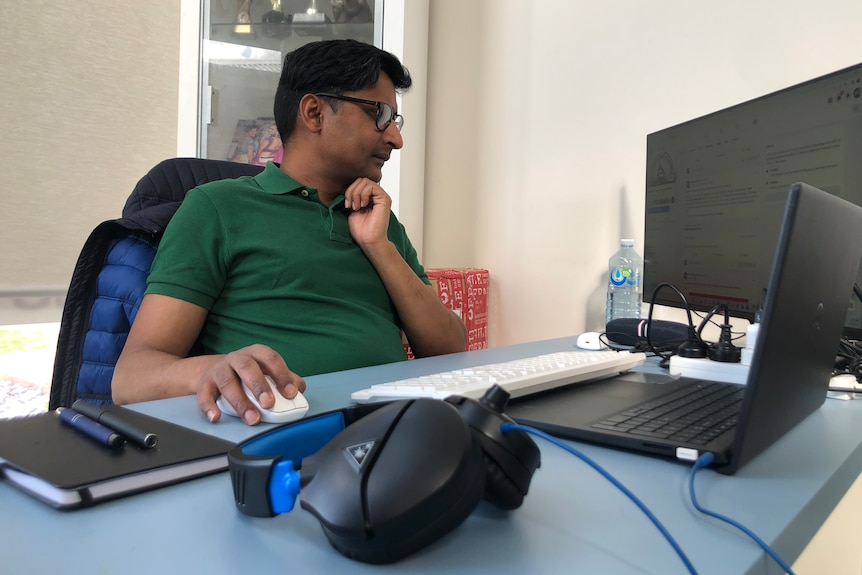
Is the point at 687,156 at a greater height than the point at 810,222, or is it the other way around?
the point at 687,156

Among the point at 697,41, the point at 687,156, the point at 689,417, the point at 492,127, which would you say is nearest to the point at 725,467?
the point at 689,417

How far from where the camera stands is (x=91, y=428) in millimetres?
508

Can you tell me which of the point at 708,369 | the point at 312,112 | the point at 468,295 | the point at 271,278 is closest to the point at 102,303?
the point at 271,278

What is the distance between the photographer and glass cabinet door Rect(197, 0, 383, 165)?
212 centimetres

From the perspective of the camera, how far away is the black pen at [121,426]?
19.0 inches

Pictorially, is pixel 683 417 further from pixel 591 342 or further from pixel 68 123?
pixel 68 123

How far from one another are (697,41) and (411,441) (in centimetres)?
161

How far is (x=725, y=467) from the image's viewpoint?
490 mm

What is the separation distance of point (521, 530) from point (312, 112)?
3.83 ft

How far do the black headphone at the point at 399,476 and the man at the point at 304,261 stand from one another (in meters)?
0.48

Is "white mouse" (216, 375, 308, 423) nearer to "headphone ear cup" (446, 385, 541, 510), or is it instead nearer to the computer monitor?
"headphone ear cup" (446, 385, 541, 510)

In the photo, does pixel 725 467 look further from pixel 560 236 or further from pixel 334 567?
pixel 560 236

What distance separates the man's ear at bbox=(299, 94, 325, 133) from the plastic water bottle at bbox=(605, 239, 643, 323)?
912 millimetres

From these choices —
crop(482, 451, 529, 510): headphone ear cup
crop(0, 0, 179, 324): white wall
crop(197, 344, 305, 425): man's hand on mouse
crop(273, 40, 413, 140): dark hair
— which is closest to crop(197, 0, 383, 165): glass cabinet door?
crop(0, 0, 179, 324): white wall
